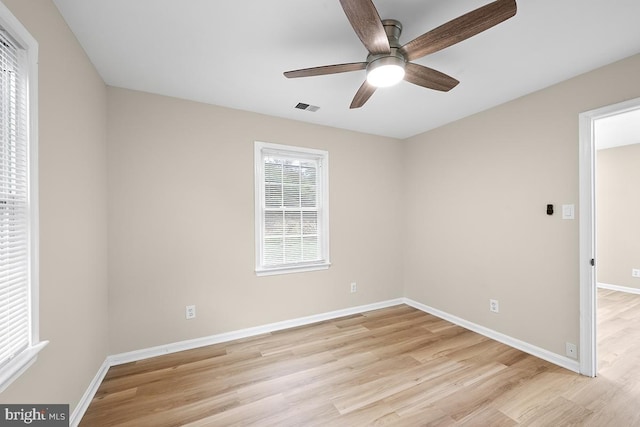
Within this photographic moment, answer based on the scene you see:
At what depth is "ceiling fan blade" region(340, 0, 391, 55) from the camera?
117 cm

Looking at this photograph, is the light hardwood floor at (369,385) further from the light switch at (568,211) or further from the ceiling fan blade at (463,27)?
the ceiling fan blade at (463,27)

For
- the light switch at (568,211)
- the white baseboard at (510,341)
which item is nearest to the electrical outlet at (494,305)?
the white baseboard at (510,341)

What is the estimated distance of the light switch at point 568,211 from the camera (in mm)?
2282

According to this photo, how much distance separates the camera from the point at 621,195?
4.50 m

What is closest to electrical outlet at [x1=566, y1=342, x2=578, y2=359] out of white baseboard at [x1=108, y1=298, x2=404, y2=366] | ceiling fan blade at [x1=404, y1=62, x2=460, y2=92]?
white baseboard at [x1=108, y1=298, x2=404, y2=366]

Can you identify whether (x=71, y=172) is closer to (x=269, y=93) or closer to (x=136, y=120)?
(x=136, y=120)

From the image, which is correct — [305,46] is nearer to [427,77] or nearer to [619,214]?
[427,77]

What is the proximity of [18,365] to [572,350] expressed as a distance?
12.3ft

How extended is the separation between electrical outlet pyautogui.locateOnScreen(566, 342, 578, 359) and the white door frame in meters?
0.05

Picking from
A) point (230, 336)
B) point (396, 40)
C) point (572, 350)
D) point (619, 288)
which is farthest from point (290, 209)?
point (619, 288)

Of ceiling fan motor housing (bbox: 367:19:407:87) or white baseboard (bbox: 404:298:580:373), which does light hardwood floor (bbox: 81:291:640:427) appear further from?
ceiling fan motor housing (bbox: 367:19:407:87)

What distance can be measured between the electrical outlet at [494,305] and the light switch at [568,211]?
3.69ft

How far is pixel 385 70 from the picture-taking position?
1.62 m

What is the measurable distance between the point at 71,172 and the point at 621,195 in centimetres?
741
